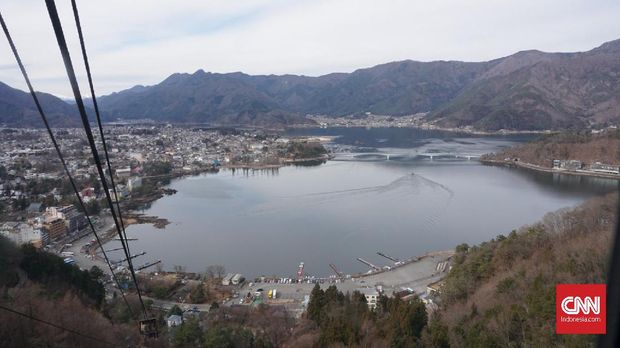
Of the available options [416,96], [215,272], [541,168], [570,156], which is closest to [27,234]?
[215,272]

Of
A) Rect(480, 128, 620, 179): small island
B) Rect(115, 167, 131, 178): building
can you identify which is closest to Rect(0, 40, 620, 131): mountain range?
Rect(480, 128, 620, 179): small island

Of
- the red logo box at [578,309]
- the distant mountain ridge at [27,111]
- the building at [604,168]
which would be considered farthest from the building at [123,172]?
the distant mountain ridge at [27,111]

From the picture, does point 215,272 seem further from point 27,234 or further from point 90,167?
point 90,167

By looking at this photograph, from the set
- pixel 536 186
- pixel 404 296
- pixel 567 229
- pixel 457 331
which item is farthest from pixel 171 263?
pixel 536 186

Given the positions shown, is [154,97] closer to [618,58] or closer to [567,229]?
[618,58]

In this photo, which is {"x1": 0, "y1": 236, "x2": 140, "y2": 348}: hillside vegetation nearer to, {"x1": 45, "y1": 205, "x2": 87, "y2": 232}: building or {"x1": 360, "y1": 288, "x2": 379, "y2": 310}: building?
{"x1": 360, "y1": 288, "x2": 379, "y2": 310}: building

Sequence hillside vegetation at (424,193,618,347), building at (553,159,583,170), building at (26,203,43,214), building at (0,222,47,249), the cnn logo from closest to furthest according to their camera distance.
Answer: the cnn logo < hillside vegetation at (424,193,618,347) < building at (0,222,47,249) < building at (26,203,43,214) < building at (553,159,583,170)

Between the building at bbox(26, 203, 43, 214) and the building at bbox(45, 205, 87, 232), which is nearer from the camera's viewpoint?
the building at bbox(45, 205, 87, 232)
